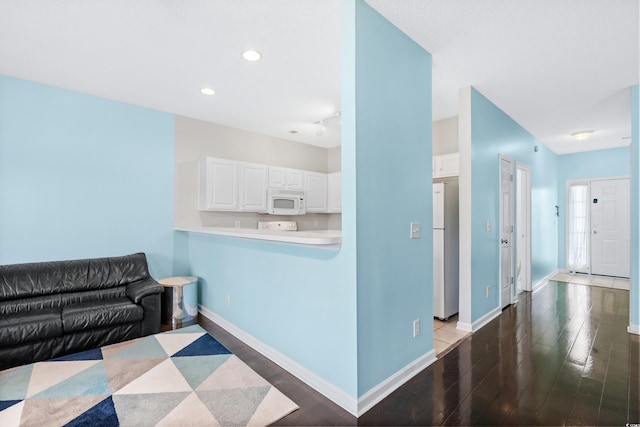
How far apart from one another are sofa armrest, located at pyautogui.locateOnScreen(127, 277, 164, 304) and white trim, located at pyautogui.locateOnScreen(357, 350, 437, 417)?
2.35m

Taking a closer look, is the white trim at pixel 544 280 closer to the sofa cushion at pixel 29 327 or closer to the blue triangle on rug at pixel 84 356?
the blue triangle on rug at pixel 84 356

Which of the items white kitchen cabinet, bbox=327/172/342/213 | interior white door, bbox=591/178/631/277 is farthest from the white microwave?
interior white door, bbox=591/178/631/277

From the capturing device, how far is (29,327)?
8.42ft

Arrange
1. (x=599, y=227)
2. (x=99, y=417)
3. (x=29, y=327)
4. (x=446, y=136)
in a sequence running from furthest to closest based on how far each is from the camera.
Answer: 1. (x=599, y=227)
2. (x=446, y=136)
3. (x=29, y=327)
4. (x=99, y=417)

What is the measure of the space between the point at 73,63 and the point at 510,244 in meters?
5.35

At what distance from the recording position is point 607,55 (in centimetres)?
267

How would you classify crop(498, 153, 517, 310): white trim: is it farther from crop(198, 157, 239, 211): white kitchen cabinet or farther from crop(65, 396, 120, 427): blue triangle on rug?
crop(65, 396, 120, 427): blue triangle on rug

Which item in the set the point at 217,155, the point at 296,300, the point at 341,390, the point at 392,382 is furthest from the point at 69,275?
the point at 392,382

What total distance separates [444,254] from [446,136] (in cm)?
171

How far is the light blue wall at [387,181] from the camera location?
1990 mm

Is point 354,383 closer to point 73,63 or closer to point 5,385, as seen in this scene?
point 5,385

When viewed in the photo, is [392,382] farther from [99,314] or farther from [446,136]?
[446,136]

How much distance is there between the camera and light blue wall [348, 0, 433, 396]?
1.99 m

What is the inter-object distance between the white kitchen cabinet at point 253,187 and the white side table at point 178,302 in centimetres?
139
